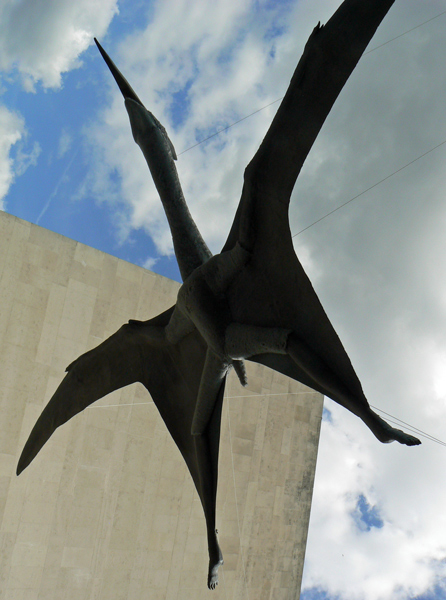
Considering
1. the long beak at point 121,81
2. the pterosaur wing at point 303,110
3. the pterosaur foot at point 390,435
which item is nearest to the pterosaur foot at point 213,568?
the pterosaur foot at point 390,435

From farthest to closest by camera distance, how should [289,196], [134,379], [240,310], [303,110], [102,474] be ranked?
[102,474], [134,379], [240,310], [289,196], [303,110]

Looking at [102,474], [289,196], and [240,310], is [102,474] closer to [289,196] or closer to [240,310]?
[240,310]

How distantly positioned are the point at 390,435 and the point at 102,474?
8.23 m

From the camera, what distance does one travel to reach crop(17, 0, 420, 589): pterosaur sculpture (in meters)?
4.33

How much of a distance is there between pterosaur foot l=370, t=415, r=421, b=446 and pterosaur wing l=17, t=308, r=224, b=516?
2800 millimetres

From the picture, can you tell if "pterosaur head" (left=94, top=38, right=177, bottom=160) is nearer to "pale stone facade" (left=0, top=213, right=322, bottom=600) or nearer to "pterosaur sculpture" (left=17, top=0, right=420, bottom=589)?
"pterosaur sculpture" (left=17, top=0, right=420, bottom=589)

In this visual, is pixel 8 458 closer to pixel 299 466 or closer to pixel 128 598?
pixel 128 598

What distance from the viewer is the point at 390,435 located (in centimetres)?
411

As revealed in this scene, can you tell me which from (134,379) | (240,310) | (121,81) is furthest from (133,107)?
(134,379)

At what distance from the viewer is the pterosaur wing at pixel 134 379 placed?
6668 mm

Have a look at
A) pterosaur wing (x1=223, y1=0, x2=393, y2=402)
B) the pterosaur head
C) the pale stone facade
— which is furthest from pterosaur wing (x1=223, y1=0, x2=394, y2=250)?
the pale stone facade

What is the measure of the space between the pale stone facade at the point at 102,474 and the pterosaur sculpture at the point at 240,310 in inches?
148

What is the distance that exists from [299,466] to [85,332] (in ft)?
23.3

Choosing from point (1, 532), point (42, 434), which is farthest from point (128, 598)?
point (42, 434)
